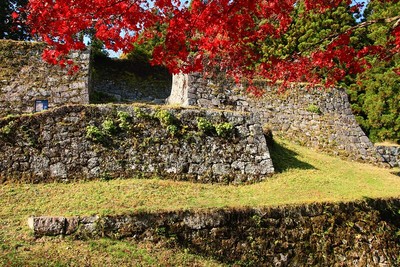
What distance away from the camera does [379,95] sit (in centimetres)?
1864

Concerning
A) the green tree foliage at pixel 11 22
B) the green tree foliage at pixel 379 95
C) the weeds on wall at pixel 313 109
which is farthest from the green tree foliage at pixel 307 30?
the green tree foliage at pixel 11 22

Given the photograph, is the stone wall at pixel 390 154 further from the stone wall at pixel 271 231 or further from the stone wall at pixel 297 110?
the stone wall at pixel 271 231

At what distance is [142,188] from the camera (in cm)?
830

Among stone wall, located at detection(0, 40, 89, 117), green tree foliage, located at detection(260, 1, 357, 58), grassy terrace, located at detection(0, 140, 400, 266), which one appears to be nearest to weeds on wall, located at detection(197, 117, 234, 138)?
grassy terrace, located at detection(0, 140, 400, 266)

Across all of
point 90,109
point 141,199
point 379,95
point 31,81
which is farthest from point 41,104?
point 379,95

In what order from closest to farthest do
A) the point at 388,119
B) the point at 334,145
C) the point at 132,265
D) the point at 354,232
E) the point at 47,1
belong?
1. the point at 132,265
2. the point at 47,1
3. the point at 354,232
4. the point at 334,145
5. the point at 388,119

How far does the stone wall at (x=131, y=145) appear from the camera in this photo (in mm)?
8750

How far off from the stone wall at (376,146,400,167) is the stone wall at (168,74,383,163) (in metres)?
0.44

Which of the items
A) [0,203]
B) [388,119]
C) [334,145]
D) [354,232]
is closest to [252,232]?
[354,232]

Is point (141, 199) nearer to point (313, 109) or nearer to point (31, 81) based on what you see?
point (31, 81)

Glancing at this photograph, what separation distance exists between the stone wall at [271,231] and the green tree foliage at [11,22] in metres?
19.1

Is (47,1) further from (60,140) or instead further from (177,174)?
(177,174)

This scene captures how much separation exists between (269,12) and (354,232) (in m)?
5.76

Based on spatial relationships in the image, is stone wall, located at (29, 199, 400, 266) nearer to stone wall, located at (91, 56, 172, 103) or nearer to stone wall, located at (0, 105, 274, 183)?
stone wall, located at (0, 105, 274, 183)
